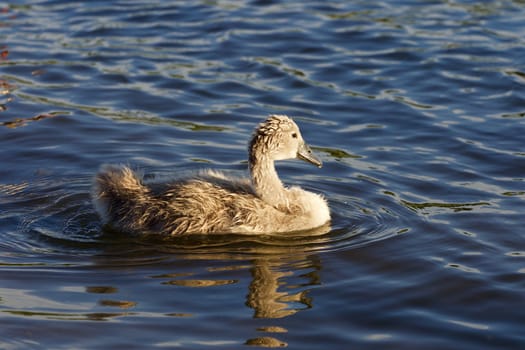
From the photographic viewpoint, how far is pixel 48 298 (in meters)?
8.72

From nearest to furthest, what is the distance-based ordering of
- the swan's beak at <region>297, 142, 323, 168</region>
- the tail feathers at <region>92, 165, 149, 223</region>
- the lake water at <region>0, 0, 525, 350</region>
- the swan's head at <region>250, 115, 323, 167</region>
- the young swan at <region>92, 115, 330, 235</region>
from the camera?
the lake water at <region>0, 0, 525, 350</region>
the young swan at <region>92, 115, 330, 235</region>
the tail feathers at <region>92, 165, 149, 223</region>
the swan's head at <region>250, 115, 323, 167</region>
the swan's beak at <region>297, 142, 323, 168</region>

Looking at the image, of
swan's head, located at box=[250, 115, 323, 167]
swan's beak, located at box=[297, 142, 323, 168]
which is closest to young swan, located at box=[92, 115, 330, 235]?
swan's head, located at box=[250, 115, 323, 167]

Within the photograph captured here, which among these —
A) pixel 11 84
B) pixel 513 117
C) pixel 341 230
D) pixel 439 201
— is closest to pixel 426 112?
pixel 513 117

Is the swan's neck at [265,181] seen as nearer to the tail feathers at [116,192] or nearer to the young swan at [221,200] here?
the young swan at [221,200]

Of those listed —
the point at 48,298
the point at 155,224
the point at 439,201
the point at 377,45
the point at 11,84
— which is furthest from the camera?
the point at 377,45

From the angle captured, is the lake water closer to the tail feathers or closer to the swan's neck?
the tail feathers

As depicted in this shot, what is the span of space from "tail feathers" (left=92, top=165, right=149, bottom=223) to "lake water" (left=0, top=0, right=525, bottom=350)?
24cm

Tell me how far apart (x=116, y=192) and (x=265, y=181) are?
5.07ft

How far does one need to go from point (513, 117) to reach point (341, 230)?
15.0 feet

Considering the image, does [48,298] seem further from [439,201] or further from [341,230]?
[439,201]

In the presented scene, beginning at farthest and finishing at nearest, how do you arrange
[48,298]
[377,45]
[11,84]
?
[377,45] < [11,84] < [48,298]

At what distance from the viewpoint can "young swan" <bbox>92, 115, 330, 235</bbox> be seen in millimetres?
10227

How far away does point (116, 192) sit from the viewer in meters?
10.4

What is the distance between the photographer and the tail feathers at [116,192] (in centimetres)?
1034
